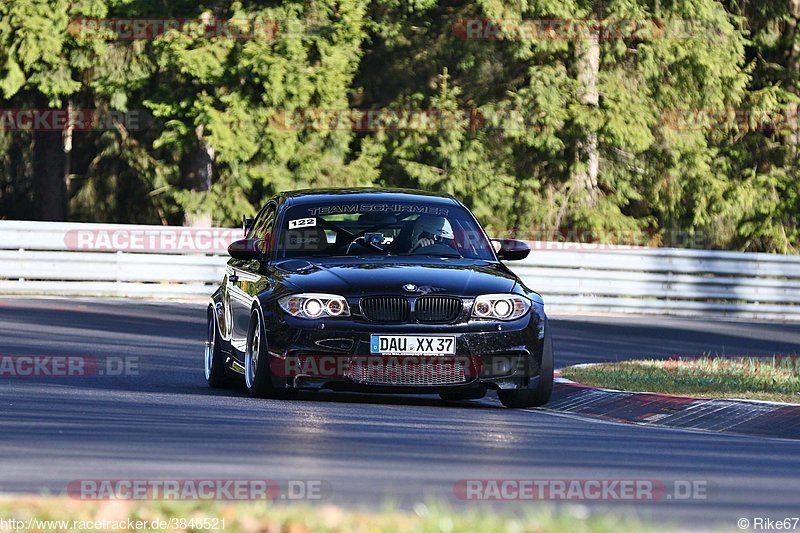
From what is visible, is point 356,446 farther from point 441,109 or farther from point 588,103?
point 588,103

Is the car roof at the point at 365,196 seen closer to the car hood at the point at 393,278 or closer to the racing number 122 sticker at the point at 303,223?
the racing number 122 sticker at the point at 303,223

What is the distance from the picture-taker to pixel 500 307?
1202 centimetres

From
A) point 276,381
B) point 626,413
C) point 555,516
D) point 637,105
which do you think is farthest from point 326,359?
point 637,105

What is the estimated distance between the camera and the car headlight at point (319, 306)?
1185cm

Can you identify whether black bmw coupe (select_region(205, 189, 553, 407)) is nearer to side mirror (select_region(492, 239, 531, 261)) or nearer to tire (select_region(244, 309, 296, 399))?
tire (select_region(244, 309, 296, 399))

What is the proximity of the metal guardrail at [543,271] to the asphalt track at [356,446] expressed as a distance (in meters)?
12.5

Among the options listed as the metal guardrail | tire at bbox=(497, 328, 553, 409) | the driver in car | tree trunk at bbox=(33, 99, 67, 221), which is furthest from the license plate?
tree trunk at bbox=(33, 99, 67, 221)

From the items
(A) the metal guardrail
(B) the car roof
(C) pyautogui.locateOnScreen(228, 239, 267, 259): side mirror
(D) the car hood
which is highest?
(B) the car roof

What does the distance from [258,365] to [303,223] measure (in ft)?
4.81

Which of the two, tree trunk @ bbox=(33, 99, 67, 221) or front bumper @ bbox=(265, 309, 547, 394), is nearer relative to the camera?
front bumper @ bbox=(265, 309, 547, 394)

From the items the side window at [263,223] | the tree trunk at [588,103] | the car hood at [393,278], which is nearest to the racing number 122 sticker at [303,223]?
the side window at [263,223]

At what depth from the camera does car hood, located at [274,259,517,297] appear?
1189 cm

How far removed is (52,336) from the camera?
61.5 ft

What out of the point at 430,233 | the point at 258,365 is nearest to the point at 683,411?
the point at 430,233
